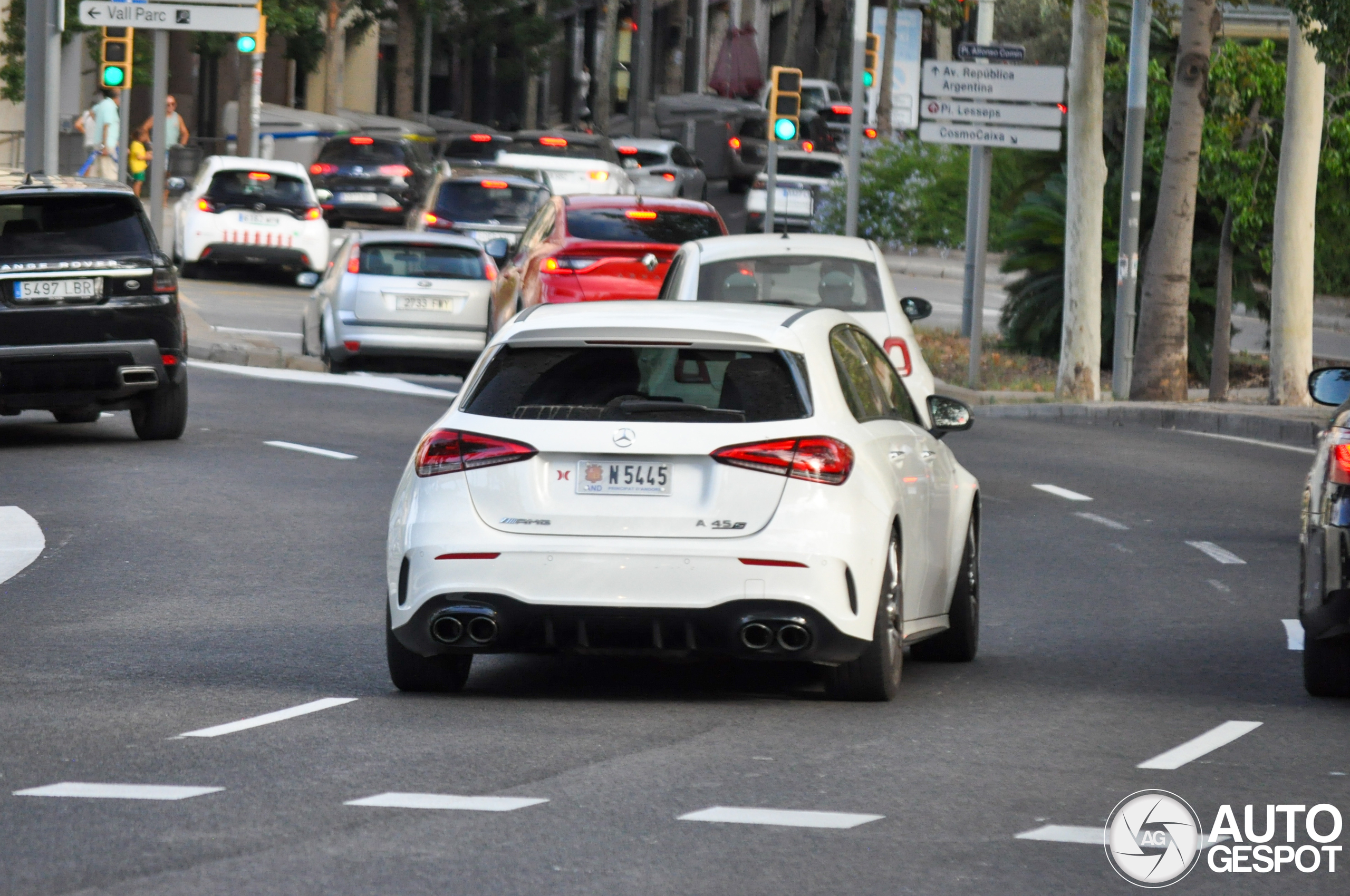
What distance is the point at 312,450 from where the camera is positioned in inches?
703

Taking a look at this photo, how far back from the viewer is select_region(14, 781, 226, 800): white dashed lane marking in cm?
693

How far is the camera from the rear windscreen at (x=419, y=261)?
24.4 m

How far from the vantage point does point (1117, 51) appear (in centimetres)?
3183

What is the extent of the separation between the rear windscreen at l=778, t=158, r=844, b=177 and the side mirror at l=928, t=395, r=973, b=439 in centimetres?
4373

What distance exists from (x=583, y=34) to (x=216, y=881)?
88934 mm

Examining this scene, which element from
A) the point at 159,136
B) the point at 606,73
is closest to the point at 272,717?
the point at 159,136

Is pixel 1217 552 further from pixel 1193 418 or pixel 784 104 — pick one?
pixel 784 104

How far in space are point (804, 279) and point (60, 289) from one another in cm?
477

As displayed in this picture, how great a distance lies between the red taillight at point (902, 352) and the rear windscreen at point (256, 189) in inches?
781

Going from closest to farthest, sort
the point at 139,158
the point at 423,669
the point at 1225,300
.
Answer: the point at 423,669 → the point at 1225,300 → the point at 139,158

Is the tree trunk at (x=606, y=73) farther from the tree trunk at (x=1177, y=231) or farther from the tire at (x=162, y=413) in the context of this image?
the tire at (x=162, y=413)

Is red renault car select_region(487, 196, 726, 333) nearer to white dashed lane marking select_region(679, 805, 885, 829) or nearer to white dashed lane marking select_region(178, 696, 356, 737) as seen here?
white dashed lane marking select_region(178, 696, 356, 737)

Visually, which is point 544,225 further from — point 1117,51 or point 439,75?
point 439,75

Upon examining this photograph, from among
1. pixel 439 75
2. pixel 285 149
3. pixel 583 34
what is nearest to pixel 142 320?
pixel 285 149
